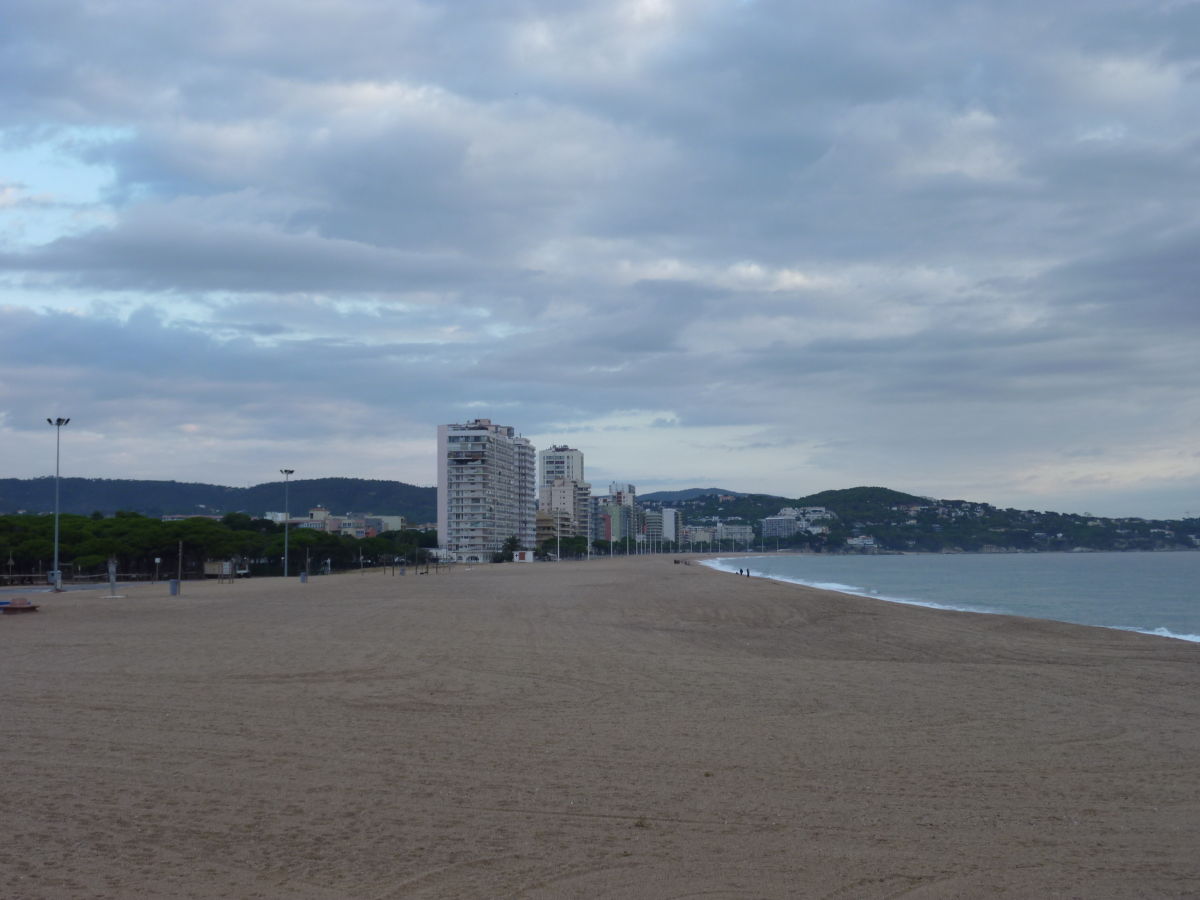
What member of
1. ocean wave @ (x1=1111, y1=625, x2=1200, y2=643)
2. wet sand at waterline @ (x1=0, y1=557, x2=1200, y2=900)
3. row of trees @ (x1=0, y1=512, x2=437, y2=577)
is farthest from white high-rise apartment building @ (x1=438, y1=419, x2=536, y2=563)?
wet sand at waterline @ (x1=0, y1=557, x2=1200, y2=900)

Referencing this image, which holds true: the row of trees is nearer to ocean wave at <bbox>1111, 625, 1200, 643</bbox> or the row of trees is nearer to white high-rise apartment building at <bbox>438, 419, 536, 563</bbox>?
ocean wave at <bbox>1111, 625, 1200, 643</bbox>

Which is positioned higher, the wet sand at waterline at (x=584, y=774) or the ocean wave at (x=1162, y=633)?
the wet sand at waterline at (x=584, y=774)

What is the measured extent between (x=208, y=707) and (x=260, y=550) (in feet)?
211

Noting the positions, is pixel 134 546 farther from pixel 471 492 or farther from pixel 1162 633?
pixel 471 492

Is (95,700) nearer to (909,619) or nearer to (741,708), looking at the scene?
(741,708)

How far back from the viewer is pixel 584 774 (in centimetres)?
731

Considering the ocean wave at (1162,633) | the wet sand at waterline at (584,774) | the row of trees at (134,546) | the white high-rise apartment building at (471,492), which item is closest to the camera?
the wet sand at waterline at (584,774)

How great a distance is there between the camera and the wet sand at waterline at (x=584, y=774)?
17.0ft

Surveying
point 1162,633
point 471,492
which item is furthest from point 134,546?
point 471,492

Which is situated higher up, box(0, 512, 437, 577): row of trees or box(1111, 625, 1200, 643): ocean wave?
box(0, 512, 437, 577): row of trees

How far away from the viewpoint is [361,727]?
9.06 m

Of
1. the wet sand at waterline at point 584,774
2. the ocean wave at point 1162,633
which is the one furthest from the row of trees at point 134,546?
the ocean wave at point 1162,633

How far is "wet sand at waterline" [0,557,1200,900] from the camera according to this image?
17.0 feet

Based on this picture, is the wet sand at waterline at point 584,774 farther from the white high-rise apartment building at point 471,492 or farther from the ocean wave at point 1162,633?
the white high-rise apartment building at point 471,492
